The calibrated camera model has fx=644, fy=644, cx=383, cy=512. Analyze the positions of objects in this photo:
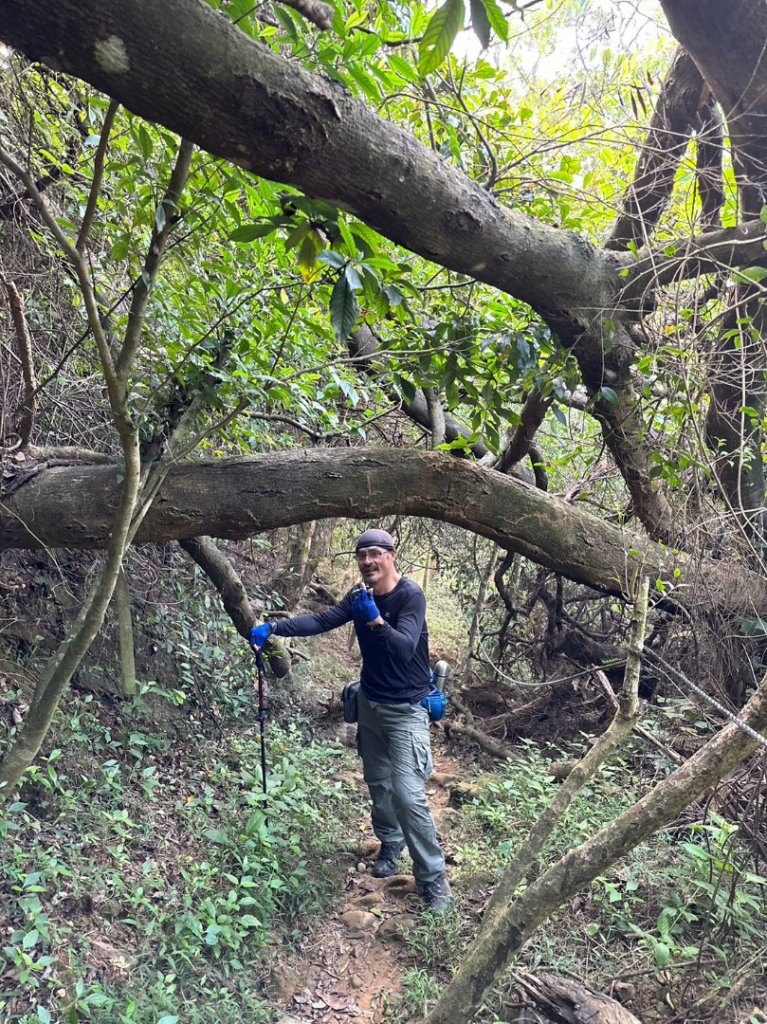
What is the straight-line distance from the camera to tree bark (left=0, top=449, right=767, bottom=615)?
142 inches

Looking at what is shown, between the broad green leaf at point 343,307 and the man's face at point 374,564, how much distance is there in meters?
2.11

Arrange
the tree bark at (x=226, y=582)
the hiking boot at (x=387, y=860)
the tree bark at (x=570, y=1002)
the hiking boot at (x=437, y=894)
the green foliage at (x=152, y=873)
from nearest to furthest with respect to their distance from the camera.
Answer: the tree bark at (x=570, y=1002) → the green foliage at (x=152, y=873) → the hiking boot at (x=437, y=894) → the hiking boot at (x=387, y=860) → the tree bark at (x=226, y=582)

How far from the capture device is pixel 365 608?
3967 millimetres

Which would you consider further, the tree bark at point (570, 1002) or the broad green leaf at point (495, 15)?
the tree bark at point (570, 1002)

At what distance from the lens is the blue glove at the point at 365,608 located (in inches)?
156

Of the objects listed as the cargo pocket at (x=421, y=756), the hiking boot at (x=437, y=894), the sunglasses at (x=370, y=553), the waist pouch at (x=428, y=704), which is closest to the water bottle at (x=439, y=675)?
the waist pouch at (x=428, y=704)

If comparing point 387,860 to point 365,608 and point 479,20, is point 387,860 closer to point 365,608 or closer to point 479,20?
point 365,608

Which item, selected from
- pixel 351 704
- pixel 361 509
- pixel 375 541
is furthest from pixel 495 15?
pixel 351 704

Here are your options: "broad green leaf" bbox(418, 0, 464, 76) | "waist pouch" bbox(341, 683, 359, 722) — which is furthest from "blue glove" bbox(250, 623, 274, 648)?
"broad green leaf" bbox(418, 0, 464, 76)

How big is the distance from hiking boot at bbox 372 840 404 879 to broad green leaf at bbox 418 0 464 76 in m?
4.30

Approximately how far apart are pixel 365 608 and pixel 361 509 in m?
0.62

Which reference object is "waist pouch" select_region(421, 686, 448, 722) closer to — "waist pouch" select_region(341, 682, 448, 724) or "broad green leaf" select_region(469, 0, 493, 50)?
"waist pouch" select_region(341, 682, 448, 724)

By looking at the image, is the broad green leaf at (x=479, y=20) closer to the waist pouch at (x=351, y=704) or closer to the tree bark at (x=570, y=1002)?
the tree bark at (x=570, y=1002)

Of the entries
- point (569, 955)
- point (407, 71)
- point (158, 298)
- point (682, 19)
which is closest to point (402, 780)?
point (569, 955)
